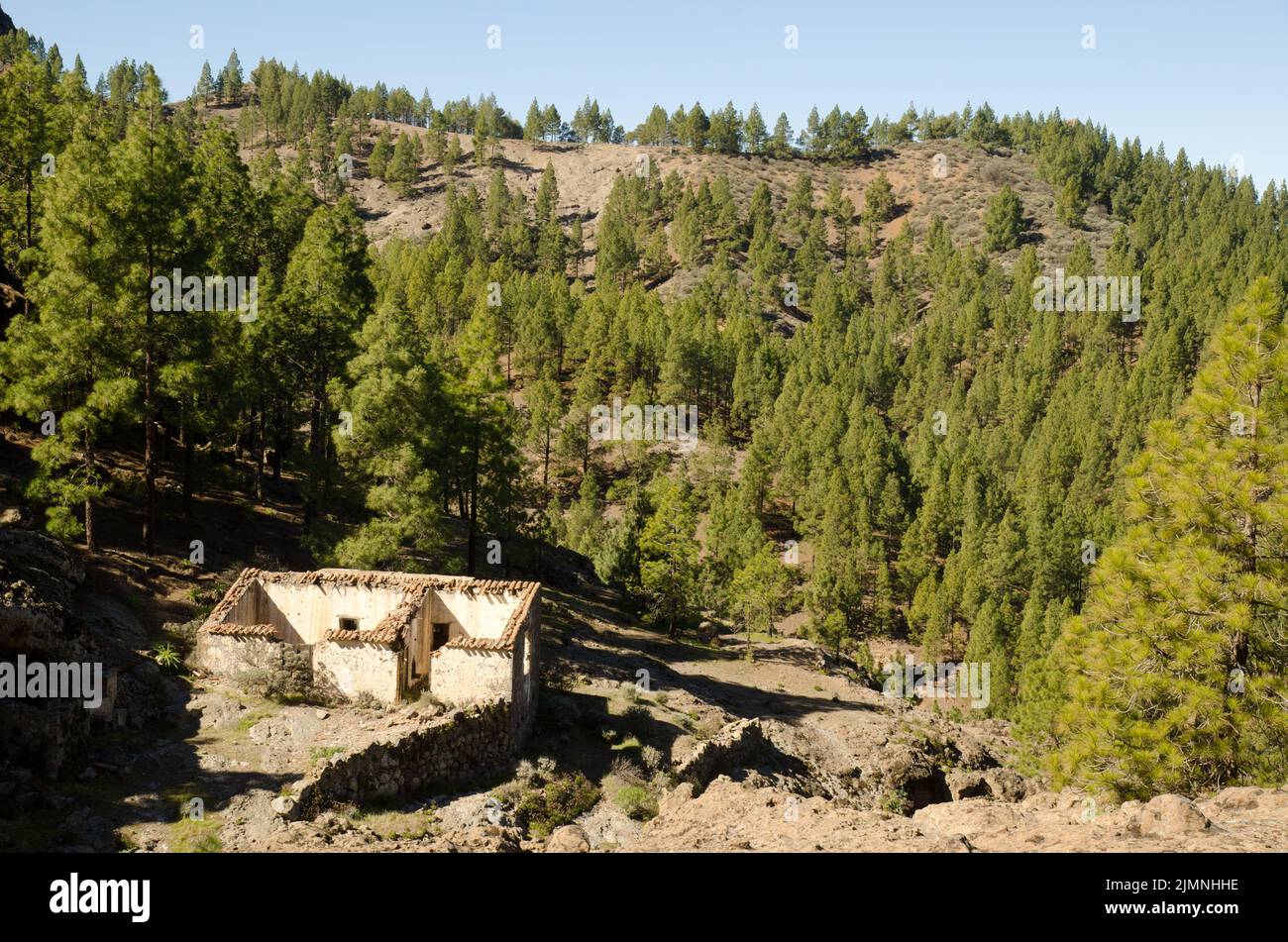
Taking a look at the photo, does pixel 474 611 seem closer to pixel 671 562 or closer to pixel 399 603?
pixel 399 603

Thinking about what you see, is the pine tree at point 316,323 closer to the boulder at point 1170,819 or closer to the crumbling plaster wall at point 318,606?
the crumbling plaster wall at point 318,606

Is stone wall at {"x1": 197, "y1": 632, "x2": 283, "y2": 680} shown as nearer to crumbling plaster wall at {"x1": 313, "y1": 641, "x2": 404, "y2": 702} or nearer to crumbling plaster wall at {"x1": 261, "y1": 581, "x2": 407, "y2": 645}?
crumbling plaster wall at {"x1": 313, "y1": 641, "x2": 404, "y2": 702}

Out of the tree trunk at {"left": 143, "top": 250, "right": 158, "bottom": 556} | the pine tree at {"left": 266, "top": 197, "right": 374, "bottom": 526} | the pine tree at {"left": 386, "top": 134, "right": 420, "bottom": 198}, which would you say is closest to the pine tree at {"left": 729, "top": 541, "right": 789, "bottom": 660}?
the pine tree at {"left": 266, "top": 197, "right": 374, "bottom": 526}

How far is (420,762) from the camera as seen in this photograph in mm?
19984

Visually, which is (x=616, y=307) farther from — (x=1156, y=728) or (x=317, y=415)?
(x=1156, y=728)

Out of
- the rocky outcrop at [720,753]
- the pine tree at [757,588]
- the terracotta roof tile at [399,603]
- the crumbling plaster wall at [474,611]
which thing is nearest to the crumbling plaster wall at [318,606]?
the terracotta roof tile at [399,603]

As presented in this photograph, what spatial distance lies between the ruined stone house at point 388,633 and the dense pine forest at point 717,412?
610 centimetres

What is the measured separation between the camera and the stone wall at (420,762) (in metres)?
17.6

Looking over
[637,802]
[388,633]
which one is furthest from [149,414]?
[637,802]

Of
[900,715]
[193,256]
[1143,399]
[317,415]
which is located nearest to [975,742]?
[900,715]

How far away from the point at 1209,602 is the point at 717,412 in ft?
317

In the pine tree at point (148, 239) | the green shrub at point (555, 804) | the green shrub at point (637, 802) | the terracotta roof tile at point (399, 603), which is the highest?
the pine tree at point (148, 239)

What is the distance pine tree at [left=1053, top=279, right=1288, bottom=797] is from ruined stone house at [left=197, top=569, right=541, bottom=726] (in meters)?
13.3

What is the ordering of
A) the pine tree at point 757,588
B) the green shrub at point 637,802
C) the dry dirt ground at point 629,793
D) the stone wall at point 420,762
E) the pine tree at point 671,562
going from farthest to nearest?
the pine tree at point 757,588
the pine tree at point 671,562
the green shrub at point 637,802
the stone wall at point 420,762
the dry dirt ground at point 629,793
